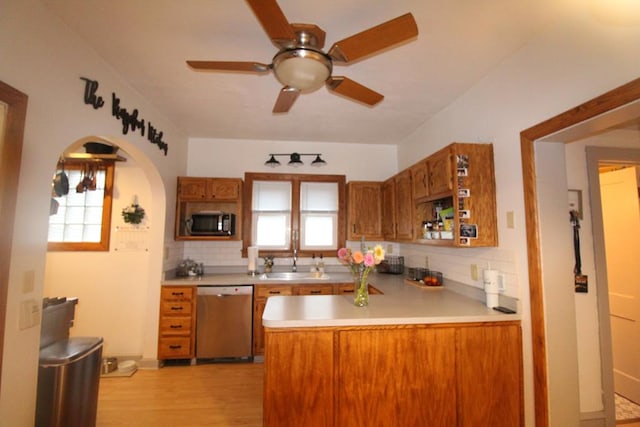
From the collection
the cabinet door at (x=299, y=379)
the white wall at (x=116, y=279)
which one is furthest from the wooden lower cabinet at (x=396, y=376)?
the white wall at (x=116, y=279)

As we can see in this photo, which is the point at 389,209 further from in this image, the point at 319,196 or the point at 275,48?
the point at 275,48

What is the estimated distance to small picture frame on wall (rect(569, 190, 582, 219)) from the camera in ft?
7.31

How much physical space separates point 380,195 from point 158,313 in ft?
10.3

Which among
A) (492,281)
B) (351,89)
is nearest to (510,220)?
(492,281)

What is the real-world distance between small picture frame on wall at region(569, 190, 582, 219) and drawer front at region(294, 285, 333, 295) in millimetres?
2425

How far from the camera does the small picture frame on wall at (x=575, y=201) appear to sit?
7.31 ft

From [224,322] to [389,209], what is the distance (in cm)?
247

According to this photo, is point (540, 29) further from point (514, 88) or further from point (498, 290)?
point (498, 290)

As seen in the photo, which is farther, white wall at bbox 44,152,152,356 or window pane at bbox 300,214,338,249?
window pane at bbox 300,214,338,249

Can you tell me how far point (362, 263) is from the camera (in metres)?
2.02

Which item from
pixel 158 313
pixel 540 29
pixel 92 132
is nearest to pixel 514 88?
Answer: pixel 540 29

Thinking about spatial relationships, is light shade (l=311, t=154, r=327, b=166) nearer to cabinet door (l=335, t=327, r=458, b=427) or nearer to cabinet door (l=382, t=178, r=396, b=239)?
cabinet door (l=382, t=178, r=396, b=239)

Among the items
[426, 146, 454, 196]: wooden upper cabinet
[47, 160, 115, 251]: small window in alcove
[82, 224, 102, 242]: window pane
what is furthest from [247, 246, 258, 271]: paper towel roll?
[426, 146, 454, 196]: wooden upper cabinet

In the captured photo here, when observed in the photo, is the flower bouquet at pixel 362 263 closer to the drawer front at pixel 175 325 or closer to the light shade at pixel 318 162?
the light shade at pixel 318 162
